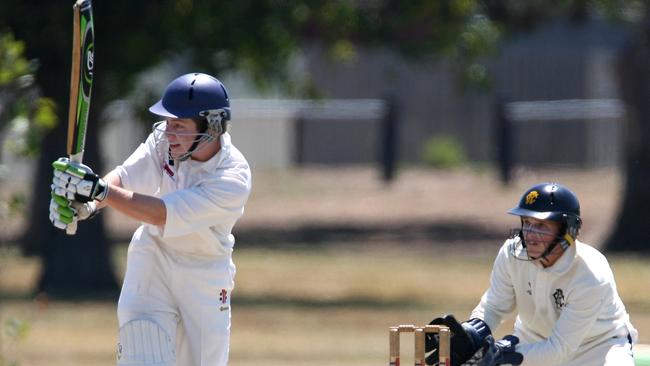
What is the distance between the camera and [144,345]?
655cm

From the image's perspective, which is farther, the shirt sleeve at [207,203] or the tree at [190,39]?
the tree at [190,39]

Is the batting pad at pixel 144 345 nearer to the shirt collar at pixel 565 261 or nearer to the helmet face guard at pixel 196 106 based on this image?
the helmet face guard at pixel 196 106

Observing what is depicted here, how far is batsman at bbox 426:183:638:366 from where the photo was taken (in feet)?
22.6

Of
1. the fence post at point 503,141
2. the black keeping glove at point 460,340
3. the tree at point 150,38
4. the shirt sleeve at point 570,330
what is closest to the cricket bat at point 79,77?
the black keeping glove at point 460,340

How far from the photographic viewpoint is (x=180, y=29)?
1667cm

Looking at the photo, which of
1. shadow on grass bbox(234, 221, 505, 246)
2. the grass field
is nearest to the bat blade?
the grass field

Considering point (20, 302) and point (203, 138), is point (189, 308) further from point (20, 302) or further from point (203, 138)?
point (20, 302)

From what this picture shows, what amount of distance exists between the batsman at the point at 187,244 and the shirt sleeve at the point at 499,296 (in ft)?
4.15

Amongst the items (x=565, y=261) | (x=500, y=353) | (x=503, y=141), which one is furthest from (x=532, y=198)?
(x=503, y=141)

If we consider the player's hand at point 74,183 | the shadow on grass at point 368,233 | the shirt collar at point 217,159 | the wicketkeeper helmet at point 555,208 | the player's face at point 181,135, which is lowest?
the shadow on grass at point 368,233

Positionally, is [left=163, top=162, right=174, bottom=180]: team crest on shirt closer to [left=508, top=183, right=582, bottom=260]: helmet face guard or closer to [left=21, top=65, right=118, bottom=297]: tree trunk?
[left=508, top=183, right=582, bottom=260]: helmet face guard

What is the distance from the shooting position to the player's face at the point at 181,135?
265 inches

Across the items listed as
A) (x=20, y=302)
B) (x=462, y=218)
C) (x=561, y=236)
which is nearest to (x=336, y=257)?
(x=462, y=218)

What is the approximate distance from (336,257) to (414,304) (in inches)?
198
